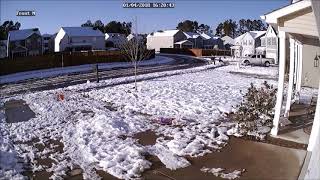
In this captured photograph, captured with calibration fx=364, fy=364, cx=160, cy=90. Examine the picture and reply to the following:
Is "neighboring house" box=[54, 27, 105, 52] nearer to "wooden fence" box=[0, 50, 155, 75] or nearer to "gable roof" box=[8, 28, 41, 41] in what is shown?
"gable roof" box=[8, 28, 41, 41]

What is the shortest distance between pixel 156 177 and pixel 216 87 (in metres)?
15.0

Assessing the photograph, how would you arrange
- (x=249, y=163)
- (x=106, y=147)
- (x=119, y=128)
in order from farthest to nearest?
(x=119, y=128)
(x=106, y=147)
(x=249, y=163)

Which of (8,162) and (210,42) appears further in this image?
(210,42)

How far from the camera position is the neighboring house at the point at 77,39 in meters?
66.4

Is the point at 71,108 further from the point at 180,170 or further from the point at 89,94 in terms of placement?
the point at 180,170

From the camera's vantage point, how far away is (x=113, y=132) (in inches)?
450

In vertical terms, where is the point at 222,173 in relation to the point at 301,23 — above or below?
below

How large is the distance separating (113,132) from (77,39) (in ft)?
191

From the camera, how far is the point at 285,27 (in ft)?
32.2

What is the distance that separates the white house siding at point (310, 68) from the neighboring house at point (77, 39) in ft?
167

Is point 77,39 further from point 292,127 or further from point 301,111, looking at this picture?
point 292,127

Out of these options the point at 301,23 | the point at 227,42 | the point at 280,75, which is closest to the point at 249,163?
the point at 280,75

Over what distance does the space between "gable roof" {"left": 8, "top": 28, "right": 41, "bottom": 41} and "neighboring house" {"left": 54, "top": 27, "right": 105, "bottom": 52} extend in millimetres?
4621

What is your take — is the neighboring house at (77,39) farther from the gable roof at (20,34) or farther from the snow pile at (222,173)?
the snow pile at (222,173)
